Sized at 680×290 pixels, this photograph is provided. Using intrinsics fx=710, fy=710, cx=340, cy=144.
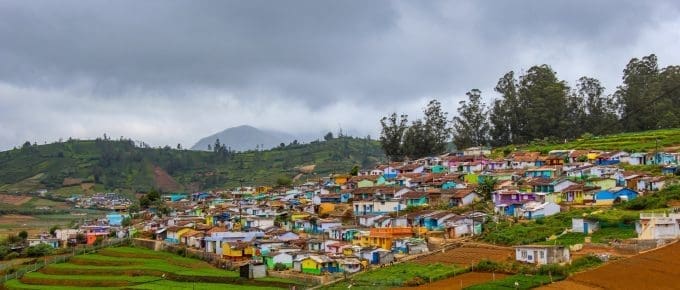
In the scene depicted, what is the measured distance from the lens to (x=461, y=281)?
30172 mm

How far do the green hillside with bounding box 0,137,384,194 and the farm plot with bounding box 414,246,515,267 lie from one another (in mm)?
73965

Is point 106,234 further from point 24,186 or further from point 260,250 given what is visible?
point 24,186

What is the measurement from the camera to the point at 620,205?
40156 mm

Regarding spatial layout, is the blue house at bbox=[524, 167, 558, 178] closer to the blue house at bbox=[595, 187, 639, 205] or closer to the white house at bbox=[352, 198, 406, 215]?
the blue house at bbox=[595, 187, 639, 205]

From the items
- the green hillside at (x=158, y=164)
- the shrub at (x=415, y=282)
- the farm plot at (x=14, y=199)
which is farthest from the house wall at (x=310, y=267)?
the farm plot at (x=14, y=199)

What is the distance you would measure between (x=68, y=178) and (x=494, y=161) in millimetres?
87159

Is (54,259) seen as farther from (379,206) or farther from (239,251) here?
(379,206)

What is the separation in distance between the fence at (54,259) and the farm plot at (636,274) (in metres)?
33.4

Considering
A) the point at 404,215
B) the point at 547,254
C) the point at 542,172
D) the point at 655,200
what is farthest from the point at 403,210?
the point at 547,254

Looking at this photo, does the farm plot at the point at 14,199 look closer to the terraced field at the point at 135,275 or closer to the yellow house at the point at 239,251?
the terraced field at the point at 135,275

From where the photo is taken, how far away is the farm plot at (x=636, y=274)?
24.9 meters

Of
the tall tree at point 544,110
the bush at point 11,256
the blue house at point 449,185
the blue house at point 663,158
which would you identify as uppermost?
the tall tree at point 544,110

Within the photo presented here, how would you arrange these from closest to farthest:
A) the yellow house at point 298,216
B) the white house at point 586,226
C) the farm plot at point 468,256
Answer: the farm plot at point 468,256 → the white house at point 586,226 → the yellow house at point 298,216

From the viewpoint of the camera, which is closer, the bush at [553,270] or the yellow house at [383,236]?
the bush at [553,270]
